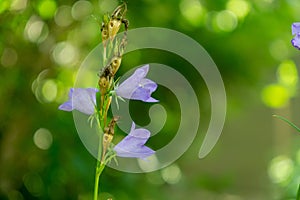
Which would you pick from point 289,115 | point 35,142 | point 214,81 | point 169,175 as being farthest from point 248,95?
point 35,142

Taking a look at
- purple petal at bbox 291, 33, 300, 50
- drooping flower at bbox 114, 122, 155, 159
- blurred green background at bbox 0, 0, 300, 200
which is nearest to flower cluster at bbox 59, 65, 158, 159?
drooping flower at bbox 114, 122, 155, 159

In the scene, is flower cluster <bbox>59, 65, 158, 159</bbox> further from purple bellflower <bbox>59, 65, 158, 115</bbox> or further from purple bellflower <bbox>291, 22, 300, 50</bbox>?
purple bellflower <bbox>291, 22, 300, 50</bbox>

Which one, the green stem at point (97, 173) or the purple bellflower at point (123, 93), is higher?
the purple bellflower at point (123, 93)

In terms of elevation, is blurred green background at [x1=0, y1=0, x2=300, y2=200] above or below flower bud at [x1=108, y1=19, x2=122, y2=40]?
above

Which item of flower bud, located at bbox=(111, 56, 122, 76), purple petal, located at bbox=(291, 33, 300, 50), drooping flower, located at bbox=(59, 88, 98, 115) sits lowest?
drooping flower, located at bbox=(59, 88, 98, 115)

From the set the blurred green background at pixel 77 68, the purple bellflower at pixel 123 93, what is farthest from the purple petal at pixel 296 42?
the blurred green background at pixel 77 68

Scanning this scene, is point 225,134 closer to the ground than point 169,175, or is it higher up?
higher up

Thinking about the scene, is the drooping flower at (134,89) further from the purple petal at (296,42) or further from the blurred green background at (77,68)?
the blurred green background at (77,68)

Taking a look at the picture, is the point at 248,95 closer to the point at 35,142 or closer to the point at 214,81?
the point at 214,81
